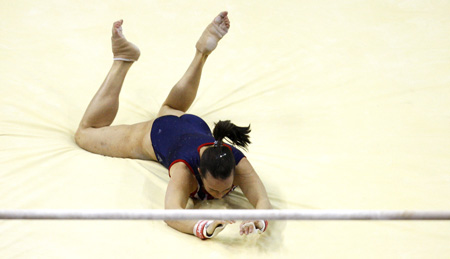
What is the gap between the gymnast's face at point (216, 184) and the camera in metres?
1.74

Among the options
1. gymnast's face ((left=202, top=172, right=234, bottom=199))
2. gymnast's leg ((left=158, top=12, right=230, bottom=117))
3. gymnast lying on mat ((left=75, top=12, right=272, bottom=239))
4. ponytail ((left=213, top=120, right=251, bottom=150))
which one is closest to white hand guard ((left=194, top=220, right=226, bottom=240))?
gymnast lying on mat ((left=75, top=12, right=272, bottom=239))

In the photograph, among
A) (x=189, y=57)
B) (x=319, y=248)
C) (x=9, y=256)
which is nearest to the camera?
(x=9, y=256)

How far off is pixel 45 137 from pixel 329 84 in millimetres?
1302

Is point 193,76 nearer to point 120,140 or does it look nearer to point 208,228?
point 120,140

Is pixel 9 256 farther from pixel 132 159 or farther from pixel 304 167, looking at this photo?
pixel 304 167

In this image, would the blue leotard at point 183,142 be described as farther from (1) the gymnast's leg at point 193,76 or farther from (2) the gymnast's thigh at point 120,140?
(1) the gymnast's leg at point 193,76

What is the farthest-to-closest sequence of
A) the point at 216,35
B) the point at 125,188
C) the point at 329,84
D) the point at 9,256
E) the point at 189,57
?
1. the point at 189,57
2. the point at 329,84
3. the point at 216,35
4. the point at 125,188
5. the point at 9,256

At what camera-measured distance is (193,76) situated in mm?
2352

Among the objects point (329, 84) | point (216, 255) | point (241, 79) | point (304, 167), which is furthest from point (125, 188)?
point (329, 84)

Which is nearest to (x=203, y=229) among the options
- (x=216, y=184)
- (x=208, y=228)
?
(x=208, y=228)

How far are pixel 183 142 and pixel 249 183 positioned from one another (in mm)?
289

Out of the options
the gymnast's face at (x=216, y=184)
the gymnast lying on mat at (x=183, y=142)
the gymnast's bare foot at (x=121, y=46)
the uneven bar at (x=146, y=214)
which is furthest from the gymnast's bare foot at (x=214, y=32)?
the uneven bar at (x=146, y=214)

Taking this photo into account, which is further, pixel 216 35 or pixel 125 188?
pixel 216 35

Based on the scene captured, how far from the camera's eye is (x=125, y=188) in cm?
190
